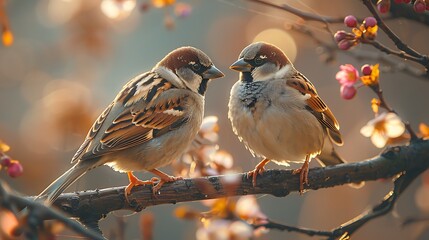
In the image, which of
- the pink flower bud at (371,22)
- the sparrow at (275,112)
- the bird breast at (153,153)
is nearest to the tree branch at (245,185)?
the sparrow at (275,112)

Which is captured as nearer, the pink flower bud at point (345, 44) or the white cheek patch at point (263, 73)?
the pink flower bud at point (345, 44)

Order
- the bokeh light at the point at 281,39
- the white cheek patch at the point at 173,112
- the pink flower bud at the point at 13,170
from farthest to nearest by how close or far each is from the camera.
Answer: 1. the bokeh light at the point at 281,39
2. the white cheek patch at the point at 173,112
3. the pink flower bud at the point at 13,170

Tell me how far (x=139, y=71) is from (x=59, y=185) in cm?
349

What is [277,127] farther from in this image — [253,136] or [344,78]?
[344,78]

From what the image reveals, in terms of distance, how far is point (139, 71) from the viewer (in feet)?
18.1

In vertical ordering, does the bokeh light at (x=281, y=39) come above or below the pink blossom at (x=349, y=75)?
below

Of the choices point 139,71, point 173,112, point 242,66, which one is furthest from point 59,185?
point 139,71

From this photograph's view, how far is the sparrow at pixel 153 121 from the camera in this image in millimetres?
2510

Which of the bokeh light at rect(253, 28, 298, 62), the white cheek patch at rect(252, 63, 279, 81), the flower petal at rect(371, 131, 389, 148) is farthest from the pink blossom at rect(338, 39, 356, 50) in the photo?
the bokeh light at rect(253, 28, 298, 62)

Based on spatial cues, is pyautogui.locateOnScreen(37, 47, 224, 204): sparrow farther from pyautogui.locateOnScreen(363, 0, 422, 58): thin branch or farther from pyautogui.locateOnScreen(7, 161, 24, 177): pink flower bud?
pyautogui.locateOnScreen(363, 0, 422, 58): thin branch

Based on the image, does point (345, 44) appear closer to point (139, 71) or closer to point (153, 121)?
point (153, 121)

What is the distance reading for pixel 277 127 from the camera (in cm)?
245

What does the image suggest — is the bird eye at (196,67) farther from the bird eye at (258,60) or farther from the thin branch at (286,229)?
the thin branch at (286,229)

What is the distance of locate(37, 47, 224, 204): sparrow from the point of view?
251cm
